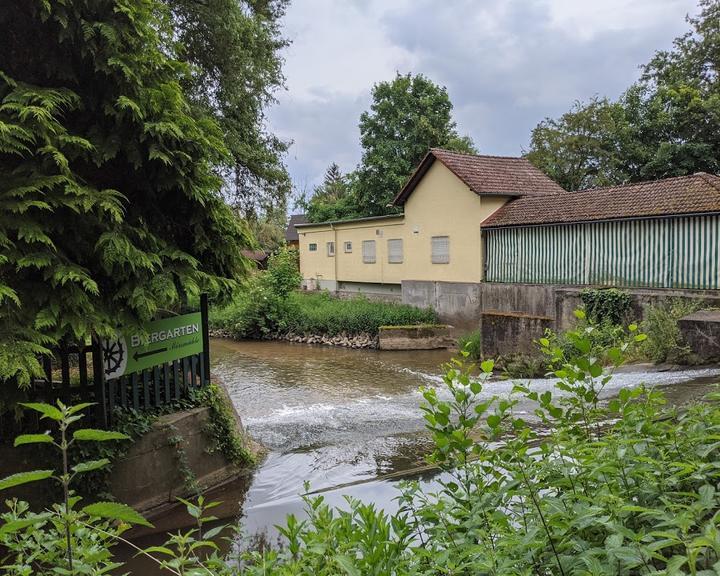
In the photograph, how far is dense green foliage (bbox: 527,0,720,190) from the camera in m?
23.0

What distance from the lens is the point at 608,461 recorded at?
2.30 m

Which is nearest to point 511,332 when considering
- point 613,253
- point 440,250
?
point 613,253

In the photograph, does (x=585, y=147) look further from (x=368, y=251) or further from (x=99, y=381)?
(x=99, y=381)

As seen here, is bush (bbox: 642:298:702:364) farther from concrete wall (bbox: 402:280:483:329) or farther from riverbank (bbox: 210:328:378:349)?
riverbank (bbox: 210:328:378:349)

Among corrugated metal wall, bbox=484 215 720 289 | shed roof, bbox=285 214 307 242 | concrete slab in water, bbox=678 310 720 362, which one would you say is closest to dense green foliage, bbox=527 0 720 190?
corrugated metal wall, bbox=484 215 720 289

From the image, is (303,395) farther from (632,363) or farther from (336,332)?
(336,332)

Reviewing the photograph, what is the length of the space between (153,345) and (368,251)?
18325 millimetres

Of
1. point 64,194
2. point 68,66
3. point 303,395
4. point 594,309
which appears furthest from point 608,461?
point 594,309

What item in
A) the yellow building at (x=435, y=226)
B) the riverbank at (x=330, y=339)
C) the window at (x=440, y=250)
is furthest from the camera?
the window at (x=440, y=250)

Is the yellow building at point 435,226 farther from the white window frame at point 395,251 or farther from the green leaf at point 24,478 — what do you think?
the green leaf at point 24,478

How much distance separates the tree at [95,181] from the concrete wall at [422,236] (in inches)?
545

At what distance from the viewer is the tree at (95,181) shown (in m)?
4.56

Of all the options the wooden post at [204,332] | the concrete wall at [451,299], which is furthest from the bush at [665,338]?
the wooden post at [204,332]

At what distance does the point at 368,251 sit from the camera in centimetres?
2397
